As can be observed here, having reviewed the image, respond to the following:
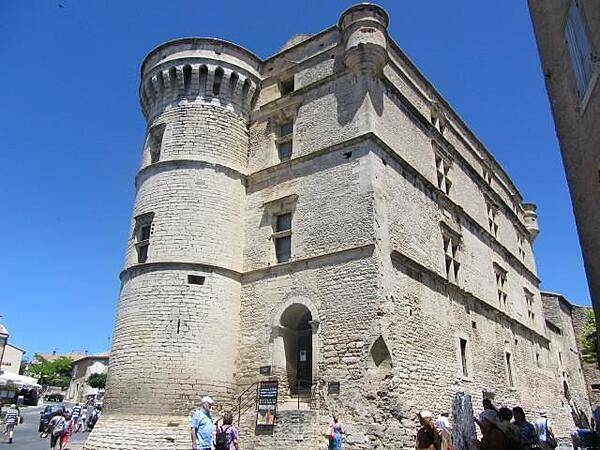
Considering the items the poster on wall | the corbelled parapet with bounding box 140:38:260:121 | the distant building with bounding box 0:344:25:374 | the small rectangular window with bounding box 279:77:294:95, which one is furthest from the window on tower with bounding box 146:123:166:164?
the distant building with bounding box 0:344:25:374

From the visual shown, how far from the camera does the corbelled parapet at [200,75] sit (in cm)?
1916

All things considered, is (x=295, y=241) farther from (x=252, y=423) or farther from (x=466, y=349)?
(x=466, y=349)

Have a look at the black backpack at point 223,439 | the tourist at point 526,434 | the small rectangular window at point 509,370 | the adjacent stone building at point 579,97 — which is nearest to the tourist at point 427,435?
the tourist at point 526,434

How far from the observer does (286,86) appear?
2023cm

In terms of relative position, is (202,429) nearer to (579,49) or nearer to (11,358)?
(579,49)

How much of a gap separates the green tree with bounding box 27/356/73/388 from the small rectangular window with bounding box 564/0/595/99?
279ft

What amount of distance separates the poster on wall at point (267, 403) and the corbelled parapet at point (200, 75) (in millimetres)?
10899

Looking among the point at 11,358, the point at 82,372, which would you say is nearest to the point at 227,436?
the point at 82,372

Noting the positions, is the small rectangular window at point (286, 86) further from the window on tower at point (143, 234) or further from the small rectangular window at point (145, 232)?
the small rectangular window at point (145, 232)

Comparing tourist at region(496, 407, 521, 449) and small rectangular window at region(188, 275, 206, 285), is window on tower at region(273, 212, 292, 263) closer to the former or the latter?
small rectangular window at region(188, 275, 206, 285)

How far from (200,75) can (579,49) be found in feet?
47.8

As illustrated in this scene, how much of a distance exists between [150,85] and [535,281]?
983 inches

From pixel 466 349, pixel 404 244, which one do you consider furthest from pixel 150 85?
pixel 466 349

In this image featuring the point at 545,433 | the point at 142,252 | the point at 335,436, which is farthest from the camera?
the point at 142,252
